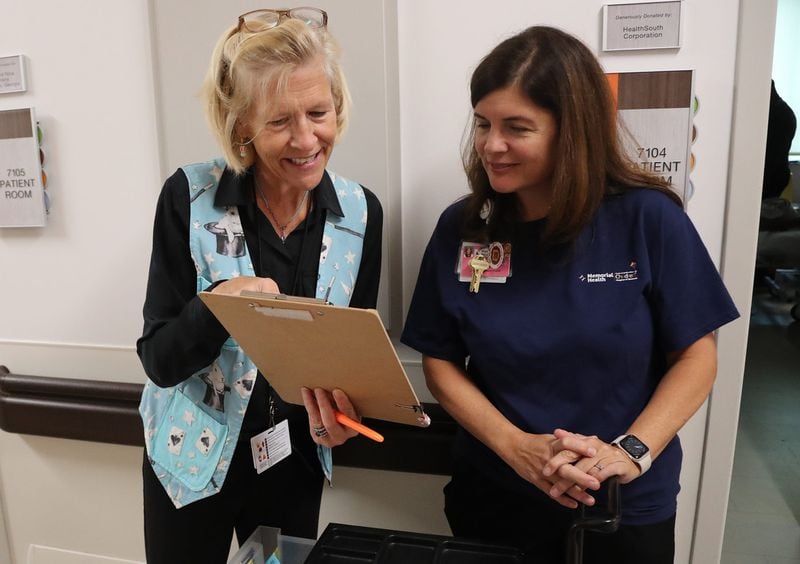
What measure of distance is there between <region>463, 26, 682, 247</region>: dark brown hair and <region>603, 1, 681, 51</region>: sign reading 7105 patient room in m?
0.31

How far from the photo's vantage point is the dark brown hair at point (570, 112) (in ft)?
3.32

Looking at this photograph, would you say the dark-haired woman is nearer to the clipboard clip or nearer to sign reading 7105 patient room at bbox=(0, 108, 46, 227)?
the clipboard clip

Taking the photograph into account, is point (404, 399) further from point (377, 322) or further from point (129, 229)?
point (129, 229)

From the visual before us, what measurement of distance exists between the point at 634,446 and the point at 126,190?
1459mm

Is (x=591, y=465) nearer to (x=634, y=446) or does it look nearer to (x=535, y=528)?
(x=634, y=446)

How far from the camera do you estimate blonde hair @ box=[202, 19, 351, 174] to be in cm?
103

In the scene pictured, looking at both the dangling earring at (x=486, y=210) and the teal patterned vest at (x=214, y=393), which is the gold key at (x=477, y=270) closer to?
the dangling earring at (x=486, y=210)

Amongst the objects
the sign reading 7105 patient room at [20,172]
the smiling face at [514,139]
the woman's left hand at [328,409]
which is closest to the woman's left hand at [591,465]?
the woman's left hand at [328,409]

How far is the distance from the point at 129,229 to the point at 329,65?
3.01ft

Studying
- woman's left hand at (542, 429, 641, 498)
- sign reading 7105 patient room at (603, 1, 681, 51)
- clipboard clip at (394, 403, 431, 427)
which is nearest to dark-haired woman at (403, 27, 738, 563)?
woman's left hand at (542, 429, 641, 498)

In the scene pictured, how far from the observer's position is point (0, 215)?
5.87 feet

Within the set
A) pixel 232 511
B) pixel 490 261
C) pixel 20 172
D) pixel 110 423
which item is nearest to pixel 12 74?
pixel 20 172

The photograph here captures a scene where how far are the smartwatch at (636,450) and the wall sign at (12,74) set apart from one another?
5.88 ft

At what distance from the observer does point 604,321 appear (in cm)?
106
